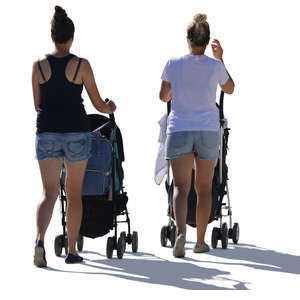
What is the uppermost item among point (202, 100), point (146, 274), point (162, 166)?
point (202, 100)

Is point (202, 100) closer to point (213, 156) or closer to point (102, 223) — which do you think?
point (213, 156)

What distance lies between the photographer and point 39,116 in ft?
27.0

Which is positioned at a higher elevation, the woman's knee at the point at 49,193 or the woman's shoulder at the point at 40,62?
the woman's shoulder at the point at 40,62

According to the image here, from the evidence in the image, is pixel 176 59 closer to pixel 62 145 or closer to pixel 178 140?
pixel 178 140

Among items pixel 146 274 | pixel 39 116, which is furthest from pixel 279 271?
pixel 39 116

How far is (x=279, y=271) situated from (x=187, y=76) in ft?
6.58

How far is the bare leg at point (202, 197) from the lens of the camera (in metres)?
8.95

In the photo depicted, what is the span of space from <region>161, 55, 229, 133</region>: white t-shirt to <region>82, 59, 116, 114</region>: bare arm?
0.69 meters

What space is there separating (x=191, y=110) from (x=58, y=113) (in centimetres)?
130

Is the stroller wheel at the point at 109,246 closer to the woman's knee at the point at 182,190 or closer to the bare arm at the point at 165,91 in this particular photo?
the woman's knee at the point at 182,190

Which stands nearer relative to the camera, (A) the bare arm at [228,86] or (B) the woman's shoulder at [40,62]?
(B) the woman's shoulder at [40,62]

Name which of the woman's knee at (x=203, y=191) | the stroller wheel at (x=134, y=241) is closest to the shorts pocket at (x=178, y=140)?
the woman's knee at (x=203, y=191)

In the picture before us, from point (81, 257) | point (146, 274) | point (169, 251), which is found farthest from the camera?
point (169, 251)

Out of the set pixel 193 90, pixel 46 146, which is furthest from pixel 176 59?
pixel 46 146
